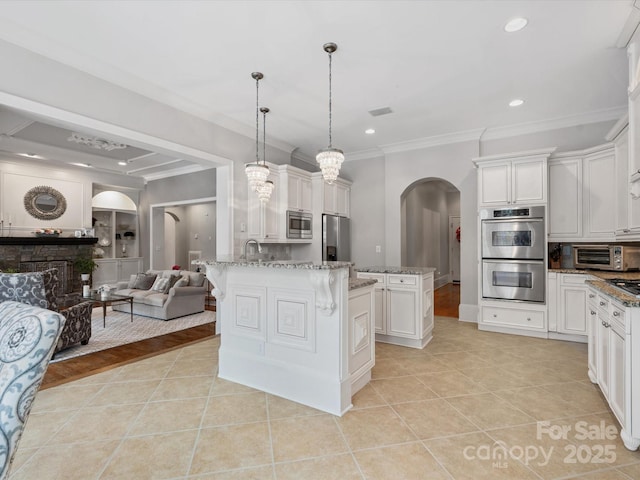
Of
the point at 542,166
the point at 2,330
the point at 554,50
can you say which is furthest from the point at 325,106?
the point at 2,330

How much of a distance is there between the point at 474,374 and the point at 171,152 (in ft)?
13.3

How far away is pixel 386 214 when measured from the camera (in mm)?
5691

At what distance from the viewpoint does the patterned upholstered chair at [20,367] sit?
2.87ft

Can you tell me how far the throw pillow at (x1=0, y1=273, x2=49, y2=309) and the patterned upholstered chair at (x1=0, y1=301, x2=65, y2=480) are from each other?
281cm

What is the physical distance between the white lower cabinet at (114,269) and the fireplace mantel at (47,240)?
2.84 ft

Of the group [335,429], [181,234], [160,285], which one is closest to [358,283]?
[335,429]

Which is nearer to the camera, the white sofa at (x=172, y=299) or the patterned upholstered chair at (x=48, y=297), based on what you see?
the patterned upholstered chair at (x=48, y=297)

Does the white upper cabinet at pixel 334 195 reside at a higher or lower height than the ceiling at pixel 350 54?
lower

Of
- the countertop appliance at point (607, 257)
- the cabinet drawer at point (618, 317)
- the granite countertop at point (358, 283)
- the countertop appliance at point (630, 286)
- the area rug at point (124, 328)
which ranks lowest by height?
the area rug at point (124, 328)

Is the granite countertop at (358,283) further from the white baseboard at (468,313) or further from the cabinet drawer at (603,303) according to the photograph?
the white baseboard at (468,313)

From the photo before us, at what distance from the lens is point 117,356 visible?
3566 mm

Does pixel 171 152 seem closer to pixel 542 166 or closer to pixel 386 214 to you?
pixel 386 214

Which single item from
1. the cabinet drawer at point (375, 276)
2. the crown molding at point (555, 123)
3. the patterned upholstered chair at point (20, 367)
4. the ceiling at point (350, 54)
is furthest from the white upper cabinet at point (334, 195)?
the patterned upholstered chair at point (20, 367)

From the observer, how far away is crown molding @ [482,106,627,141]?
4.20 meters
